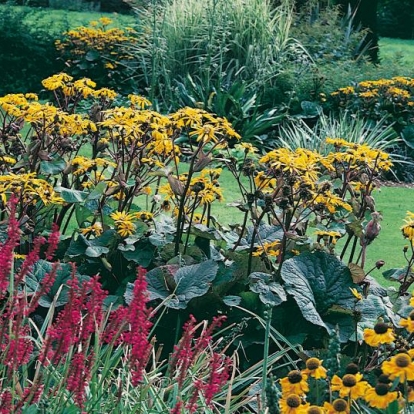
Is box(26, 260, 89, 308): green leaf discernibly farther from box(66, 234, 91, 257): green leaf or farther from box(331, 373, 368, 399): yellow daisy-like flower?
box(331, 373, 368, 399): yellow daisy-like flower

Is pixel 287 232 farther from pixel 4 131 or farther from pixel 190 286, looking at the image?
pixel 4 131

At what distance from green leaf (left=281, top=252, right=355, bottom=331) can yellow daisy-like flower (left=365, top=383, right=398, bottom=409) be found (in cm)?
157

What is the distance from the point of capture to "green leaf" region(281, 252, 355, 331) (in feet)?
12.3

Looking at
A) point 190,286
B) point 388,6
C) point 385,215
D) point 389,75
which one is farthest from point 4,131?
point 388,6

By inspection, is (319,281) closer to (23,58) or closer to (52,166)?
(52,166)

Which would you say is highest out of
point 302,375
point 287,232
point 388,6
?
point 302,375

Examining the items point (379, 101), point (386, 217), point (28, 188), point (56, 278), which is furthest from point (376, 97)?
point (56, 278)

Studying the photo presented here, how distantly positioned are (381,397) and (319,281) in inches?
66.0

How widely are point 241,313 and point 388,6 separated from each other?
88.0 feet

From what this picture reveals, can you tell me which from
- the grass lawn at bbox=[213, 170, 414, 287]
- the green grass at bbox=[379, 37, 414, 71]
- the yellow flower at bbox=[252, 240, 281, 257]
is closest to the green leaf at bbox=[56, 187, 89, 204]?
the yellow flower at bbox=[252, 240, 281, 257]

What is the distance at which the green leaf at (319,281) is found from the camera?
12.3 ft

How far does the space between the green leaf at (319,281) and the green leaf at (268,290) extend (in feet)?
0.12

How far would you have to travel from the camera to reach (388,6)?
29.2 m

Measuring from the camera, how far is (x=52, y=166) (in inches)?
170
